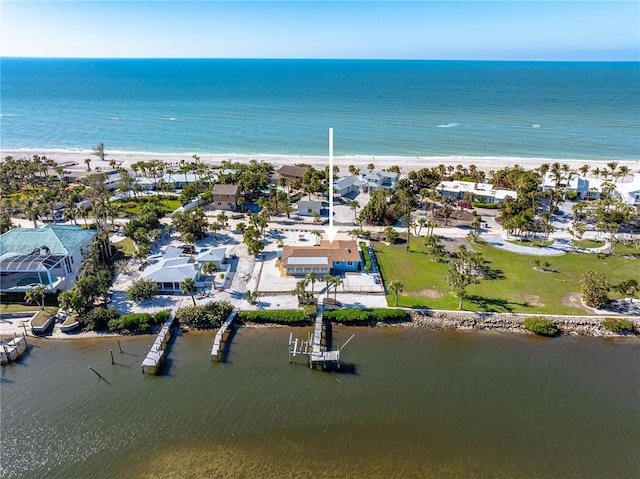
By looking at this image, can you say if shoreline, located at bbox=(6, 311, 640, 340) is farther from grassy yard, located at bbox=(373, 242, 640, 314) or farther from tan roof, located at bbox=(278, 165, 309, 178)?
tan roof, located at bbox=(278, 165, 309, 178)

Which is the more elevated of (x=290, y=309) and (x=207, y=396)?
(x=290, y=309)

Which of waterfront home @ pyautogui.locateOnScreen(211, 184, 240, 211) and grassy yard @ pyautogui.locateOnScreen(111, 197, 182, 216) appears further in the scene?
waterfront home @ pyautogui.locateOnScreen(211, 184, 240, 211)

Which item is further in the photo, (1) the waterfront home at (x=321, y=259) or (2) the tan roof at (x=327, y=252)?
(2) the tan roof at (x=327, y=252)

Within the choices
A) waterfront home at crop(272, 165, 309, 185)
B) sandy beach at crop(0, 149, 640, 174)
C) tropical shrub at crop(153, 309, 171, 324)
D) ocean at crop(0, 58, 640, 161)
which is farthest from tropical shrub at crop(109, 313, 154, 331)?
ocean at crop(0, 58, 640, 161)

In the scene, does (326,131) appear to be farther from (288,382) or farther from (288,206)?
(288,382)

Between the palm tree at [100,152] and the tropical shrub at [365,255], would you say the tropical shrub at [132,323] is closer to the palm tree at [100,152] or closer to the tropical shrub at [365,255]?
the tropical shrub at [365,255]

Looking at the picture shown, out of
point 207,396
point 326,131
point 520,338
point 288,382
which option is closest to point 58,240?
point 207,396

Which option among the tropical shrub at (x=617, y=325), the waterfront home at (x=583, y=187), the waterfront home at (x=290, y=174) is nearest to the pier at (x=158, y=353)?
the tropical shrub at (x=617, y=325)
